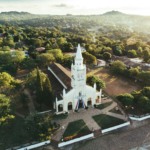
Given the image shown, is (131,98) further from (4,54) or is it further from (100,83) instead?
(4,54)

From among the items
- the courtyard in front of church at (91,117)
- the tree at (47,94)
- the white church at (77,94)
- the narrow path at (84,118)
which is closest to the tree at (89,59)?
the courtyard in front of church at (91,117)

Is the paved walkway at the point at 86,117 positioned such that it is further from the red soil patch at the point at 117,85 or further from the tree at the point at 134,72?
the tree at the point at 134,72

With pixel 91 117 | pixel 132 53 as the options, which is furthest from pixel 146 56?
pixel 91 117

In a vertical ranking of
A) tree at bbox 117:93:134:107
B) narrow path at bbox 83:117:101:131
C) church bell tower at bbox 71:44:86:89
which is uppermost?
church bell tower at bbox 71:44:86:89

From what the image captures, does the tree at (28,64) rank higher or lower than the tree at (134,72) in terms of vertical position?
higher

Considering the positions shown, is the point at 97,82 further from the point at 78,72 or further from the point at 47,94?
the point at 47,94

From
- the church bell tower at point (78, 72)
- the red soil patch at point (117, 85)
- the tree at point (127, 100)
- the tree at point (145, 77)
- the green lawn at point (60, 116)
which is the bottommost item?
the green lawn at point (60, 116)

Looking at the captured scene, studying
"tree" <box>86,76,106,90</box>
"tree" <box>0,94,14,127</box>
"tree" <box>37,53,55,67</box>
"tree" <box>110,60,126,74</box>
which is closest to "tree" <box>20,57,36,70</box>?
"tree" <box>37,53,55,67</box>

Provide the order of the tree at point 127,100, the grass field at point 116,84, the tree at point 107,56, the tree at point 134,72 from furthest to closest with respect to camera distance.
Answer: the tree at point 107,56 < the tree at point 134,72 < the grass field at point 116,84 < the tree at point 127,100

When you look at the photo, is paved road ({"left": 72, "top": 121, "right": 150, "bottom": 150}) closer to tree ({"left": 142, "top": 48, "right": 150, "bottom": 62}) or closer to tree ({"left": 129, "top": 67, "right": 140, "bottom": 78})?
tree ({"left": 129, "top": 67, "right": 140, "bottom": 78})
